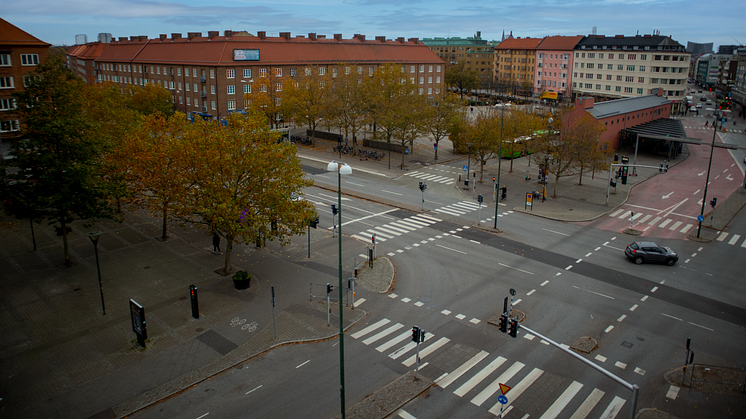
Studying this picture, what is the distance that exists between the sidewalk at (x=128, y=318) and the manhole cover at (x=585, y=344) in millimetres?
9973

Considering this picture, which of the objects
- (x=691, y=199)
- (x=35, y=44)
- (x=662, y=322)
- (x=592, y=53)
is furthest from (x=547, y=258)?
(x=592, y=53)

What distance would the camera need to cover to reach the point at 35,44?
161 ft

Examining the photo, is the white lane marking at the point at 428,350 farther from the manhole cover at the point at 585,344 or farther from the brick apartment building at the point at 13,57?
the brick apartment building at the point at 13,57

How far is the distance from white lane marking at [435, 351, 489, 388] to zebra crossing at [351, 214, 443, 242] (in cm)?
1506

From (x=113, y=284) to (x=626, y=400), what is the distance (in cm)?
2573

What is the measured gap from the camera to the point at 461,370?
19.5m

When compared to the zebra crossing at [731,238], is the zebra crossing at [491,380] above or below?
below

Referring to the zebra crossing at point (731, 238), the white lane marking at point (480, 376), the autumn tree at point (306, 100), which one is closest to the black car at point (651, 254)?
the zebra crossing at point (731, 238)

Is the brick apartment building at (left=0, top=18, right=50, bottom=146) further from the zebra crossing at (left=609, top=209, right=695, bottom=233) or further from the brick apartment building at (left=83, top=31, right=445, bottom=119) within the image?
the zebra crossing at (left=609, top=209, right=695, bottom=233)

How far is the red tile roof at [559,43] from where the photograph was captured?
4823 inches

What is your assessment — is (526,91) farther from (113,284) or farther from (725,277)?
(113,284)

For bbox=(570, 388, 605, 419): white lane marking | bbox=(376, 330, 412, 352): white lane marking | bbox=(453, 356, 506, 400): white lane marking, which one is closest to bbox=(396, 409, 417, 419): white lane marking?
bbox=(453, 356, 506, 400): white lane marking

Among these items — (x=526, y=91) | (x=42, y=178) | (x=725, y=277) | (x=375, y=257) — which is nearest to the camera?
(x=42, y=178)

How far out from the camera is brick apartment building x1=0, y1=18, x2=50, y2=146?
156 feet
